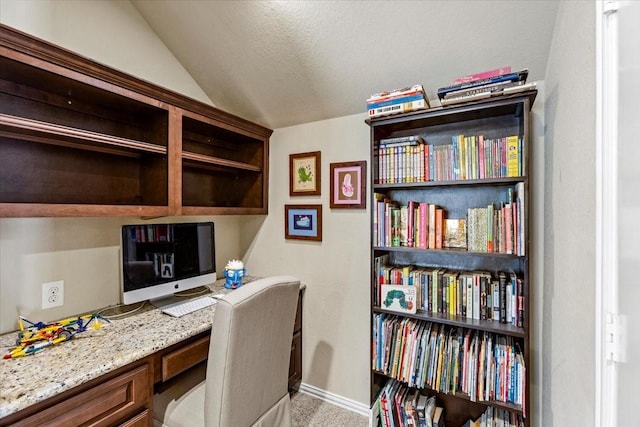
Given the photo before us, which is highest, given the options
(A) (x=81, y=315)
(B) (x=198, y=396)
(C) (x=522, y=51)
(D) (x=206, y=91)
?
(D) (x=206, y=91)

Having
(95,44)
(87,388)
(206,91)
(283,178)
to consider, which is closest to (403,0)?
(283,178)

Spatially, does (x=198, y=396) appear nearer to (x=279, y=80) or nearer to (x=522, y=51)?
(x=279, y=80)

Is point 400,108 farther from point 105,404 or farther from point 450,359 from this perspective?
point 105,404

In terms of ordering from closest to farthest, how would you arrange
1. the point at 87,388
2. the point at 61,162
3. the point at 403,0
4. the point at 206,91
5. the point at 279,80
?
the point at 87,388, the point at 403,0, the point at 61,162, the point at 279,80, the point at 206,91

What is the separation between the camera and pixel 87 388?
1.03 meters

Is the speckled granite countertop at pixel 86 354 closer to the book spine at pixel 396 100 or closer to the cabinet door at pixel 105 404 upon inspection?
the cabinet door at pixel 105 404

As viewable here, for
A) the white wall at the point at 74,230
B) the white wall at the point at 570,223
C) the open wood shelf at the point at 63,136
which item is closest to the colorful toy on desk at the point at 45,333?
the white wall at the point at 74,230

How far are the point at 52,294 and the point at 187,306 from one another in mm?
633

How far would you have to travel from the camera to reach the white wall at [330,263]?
6.48 ft

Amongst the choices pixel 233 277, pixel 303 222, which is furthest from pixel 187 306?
pixel 303 222

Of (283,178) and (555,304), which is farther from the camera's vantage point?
(283,178)

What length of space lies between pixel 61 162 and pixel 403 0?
1.86 meters

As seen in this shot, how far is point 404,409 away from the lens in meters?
1.62

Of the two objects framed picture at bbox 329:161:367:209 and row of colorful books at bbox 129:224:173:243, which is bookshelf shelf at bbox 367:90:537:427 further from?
row of colorful books at bbox 129:224:173:243
